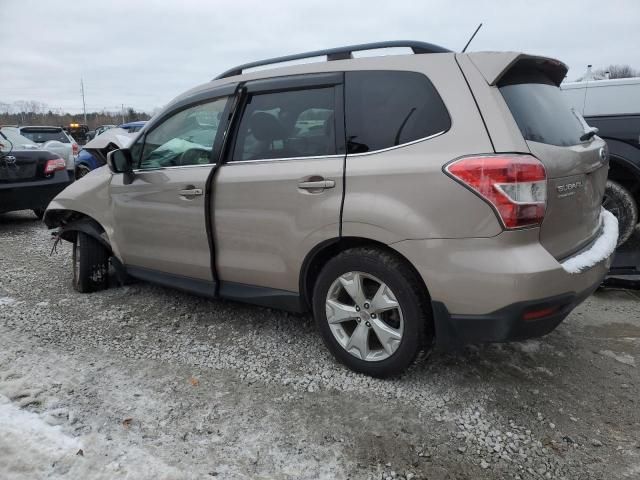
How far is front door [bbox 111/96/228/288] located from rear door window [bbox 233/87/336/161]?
23 cm

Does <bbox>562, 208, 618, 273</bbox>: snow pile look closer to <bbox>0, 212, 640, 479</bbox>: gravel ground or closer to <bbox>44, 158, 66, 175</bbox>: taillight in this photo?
<bbox>0, 212, 640, 479</bbox>: gravel ground

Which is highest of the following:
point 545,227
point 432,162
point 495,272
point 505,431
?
point 432,162

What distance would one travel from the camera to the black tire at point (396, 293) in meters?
2.54

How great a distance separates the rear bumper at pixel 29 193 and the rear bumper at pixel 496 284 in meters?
6.41

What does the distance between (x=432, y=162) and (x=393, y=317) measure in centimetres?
87

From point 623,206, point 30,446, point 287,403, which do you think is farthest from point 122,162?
point 623,206

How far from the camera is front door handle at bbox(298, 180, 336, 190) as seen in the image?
270 centimetres

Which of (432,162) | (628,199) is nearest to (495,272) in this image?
(432,162)

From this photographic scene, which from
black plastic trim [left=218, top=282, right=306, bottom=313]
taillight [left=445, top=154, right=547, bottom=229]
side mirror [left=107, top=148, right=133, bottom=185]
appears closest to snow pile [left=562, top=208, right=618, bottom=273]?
taillight [left=445, top=154, right=547, bottom=229]

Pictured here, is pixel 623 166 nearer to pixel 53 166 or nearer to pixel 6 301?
pixel 6 301

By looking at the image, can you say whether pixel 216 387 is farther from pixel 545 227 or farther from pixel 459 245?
pixel 545 227

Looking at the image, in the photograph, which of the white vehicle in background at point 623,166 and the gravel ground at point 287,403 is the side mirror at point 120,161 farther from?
the white vehicle in background at point 623,166

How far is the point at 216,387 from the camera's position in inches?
112

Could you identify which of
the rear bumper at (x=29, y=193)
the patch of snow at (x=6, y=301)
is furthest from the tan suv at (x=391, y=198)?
the rear bumper at (x=29, y=193)
